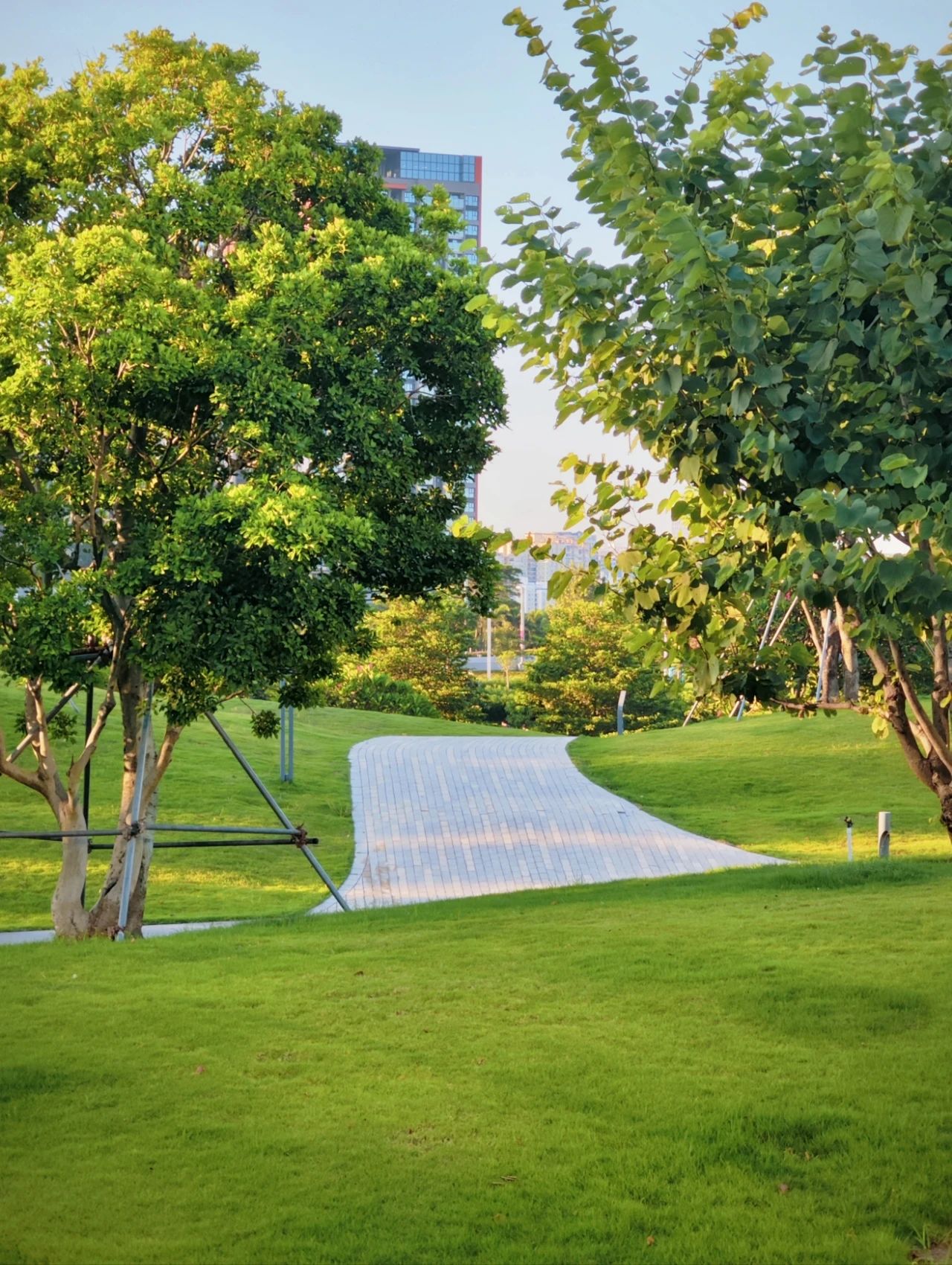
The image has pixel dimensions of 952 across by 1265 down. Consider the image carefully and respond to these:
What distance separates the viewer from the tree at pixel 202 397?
11.0 m

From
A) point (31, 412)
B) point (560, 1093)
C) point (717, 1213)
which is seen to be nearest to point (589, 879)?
point (31, 412)

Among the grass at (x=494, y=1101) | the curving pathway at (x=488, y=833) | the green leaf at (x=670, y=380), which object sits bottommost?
the curving pathway at (x=488, y=833)

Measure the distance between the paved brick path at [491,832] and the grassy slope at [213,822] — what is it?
0.68 meters

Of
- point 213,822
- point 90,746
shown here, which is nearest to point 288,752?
point 213,822

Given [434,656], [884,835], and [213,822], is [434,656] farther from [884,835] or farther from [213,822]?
[884,835]

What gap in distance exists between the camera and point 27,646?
1124cm

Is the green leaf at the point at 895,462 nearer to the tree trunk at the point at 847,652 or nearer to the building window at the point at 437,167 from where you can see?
the tree trunk at the point at 847,652

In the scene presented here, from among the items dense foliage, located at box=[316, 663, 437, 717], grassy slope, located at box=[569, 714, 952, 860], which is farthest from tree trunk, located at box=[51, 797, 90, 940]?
dense foliage, located at box=[316, 663, 437, 717]

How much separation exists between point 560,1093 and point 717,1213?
5.11 feet

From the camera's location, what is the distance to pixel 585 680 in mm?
43969

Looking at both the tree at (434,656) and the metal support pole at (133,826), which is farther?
the tree at (434,656)

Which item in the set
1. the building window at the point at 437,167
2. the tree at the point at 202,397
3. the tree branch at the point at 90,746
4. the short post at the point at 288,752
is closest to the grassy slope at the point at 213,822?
the short post at the point at 288,752

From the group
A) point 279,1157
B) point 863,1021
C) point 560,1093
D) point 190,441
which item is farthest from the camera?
point 190,441

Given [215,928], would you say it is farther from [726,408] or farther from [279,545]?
[726,408]
